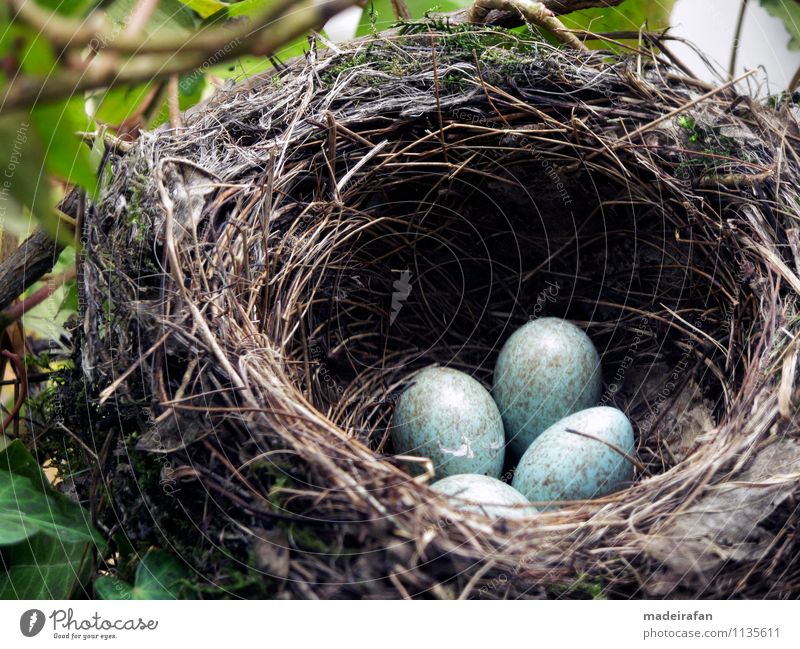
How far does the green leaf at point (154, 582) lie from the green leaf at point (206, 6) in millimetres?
696

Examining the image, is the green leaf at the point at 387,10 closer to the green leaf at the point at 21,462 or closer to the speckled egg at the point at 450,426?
the speckled egg at the point at 450,426

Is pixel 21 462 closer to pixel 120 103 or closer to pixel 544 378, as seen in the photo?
pixel 120 103

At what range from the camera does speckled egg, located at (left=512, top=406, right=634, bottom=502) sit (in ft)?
3.25

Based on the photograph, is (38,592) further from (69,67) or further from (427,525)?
(69,67)

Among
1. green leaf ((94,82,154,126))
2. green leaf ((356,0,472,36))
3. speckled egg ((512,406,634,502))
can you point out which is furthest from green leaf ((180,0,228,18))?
speckled egg ((512,406,634,502))

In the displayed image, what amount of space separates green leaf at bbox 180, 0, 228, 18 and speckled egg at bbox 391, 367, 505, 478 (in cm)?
60

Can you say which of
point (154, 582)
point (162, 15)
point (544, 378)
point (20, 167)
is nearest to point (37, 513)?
point (154, 582)

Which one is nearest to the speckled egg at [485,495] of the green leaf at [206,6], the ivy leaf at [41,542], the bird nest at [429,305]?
the bird nest at [429,305]

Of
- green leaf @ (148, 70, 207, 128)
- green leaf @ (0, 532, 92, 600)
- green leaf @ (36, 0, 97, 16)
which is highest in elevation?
green leaf @ (36, 0, 97, 16)

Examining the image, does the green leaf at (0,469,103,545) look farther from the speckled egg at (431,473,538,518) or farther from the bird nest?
the speckled egg at (431,473,538,518)

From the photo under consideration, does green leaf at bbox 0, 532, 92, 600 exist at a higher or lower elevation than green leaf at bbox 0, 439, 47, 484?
lower

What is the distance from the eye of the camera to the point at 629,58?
1.21m

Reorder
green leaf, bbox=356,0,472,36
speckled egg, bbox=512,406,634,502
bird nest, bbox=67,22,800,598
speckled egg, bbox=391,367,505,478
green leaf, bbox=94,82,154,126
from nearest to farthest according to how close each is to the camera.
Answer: bird nest, bbox=67,22,800,598, green leaf, bbox=94,82,154,126, speckled egg, bbox=512,406,634,502, speckled egg, bbox=391,367,505,478, green leaf, bbox=356,0,472,36

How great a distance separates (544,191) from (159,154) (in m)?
0.61
